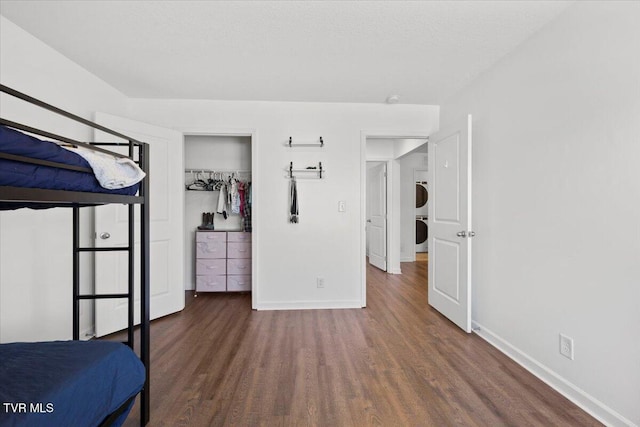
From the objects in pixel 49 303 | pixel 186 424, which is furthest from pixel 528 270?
pixel 49 303

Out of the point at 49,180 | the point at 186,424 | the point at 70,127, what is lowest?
the point at 186,424

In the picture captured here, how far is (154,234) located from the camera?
2998mm

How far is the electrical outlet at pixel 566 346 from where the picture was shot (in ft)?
5.81

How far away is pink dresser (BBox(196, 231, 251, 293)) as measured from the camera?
3.95m

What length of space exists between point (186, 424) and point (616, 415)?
2.16 m

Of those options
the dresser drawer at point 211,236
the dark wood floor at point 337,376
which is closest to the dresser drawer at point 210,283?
the dresser drawer at point 211,236

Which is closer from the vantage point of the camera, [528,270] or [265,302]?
[528,270]

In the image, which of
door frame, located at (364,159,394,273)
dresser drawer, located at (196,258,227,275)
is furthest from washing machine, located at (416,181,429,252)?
dresser drawer, located at (196,258,227,275)

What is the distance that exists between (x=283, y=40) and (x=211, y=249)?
275 cm

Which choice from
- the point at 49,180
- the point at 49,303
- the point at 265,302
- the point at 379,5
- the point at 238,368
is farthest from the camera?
the point at 265,302

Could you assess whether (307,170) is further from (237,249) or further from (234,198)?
(237,249)

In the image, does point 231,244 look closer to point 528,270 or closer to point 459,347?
point 459,347

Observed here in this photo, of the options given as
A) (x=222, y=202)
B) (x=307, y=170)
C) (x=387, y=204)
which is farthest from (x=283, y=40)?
(x=387, y=204)

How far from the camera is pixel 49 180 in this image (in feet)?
3.23
